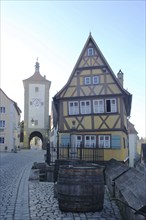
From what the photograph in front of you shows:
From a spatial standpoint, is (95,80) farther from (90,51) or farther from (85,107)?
(90,51)

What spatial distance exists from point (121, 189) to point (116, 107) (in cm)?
1437

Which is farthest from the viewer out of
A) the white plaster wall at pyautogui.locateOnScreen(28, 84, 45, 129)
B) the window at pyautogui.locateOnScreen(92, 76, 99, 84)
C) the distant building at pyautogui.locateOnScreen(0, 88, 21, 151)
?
the white plaster wall at pyautogui.locateOnScreen(28, 84, 45, 129)

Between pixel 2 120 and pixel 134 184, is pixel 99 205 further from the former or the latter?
pixel 2 120

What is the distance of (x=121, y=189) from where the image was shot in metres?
7.18

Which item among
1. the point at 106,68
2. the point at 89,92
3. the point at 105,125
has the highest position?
the point at 106,68

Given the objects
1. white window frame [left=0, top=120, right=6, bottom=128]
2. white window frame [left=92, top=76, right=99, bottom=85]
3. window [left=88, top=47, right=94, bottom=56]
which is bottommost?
white window frame [left=0, top=120, right=6, bottom=128]

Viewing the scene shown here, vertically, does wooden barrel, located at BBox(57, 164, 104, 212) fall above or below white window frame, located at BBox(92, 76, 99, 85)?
below

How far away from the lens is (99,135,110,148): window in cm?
2106

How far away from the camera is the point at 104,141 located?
2119cm

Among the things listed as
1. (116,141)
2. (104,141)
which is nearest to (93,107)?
(104,141)

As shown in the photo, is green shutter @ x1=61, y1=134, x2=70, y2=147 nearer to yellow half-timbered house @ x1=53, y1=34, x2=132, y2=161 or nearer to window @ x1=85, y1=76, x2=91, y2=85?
yellow half-timbered house @ x1=53, y1=34, x2=132, y2=161

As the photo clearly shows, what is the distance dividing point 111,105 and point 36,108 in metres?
38.3

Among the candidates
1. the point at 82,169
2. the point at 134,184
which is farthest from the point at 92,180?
the point at 134,184

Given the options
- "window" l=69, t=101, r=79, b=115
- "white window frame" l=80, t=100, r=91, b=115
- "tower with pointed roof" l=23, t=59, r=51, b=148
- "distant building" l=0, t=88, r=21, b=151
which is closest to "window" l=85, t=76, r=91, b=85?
"white window frame" l=80, t=100, r=91, b=115
